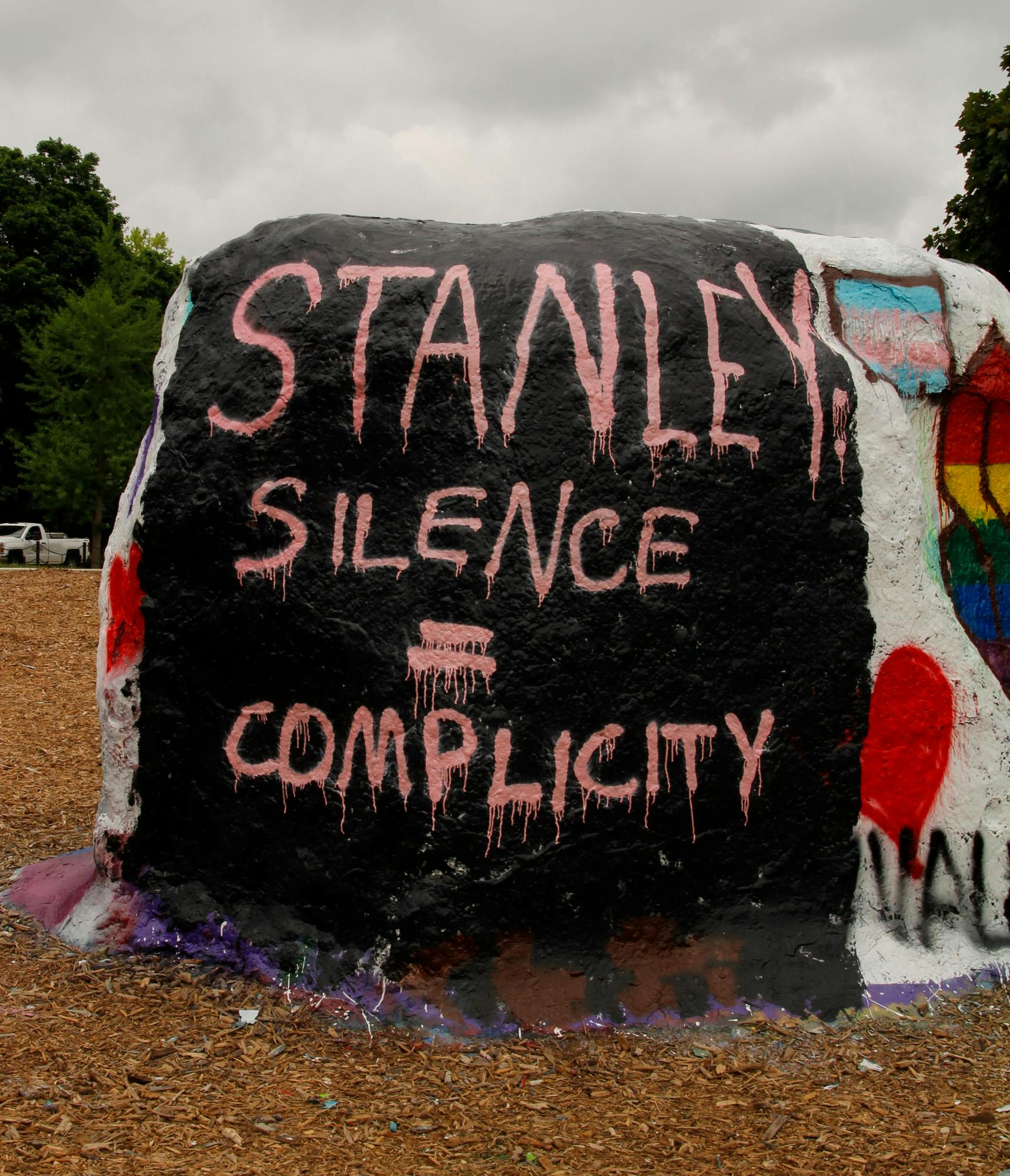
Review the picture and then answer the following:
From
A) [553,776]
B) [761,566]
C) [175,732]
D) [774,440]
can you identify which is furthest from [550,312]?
[175,732]

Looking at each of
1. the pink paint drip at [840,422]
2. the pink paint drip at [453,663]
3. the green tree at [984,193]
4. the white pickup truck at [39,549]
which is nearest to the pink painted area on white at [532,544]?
the pink paint drip at [453,663]

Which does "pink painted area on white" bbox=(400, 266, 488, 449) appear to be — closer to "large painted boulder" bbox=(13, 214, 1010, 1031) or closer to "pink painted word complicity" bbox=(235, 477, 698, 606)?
"large painted boulder" bbox=(13, 214, 1010, 1031)

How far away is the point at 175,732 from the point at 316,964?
0.89m

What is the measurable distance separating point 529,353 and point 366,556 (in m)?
0.85

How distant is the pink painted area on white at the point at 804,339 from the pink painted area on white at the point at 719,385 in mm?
185

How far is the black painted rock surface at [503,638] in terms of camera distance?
3.22m

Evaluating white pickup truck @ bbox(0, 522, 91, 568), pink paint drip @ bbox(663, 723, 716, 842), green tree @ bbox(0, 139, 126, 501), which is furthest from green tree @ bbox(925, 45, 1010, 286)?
green tree @ bbox(0, 139, 126, 501)

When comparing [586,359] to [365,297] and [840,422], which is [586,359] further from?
[840,422]

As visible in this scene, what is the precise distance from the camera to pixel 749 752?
3.34 metres

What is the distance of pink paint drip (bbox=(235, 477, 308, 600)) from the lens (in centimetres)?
330

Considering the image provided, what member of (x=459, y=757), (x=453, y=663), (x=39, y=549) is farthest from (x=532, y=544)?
(x=39, y=549)

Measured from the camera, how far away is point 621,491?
10.8 ft

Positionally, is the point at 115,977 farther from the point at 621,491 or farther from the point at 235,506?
the point at 621,491

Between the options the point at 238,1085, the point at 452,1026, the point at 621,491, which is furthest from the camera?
the point at 621,491
